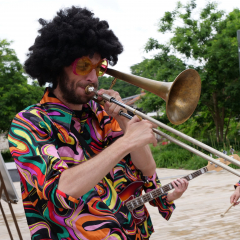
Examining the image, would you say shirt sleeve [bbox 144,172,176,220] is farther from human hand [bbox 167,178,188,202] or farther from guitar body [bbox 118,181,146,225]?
guitar body [bbox 118,181,146,225]

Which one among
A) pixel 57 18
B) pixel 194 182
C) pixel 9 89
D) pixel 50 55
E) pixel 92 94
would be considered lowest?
pixel 194 182

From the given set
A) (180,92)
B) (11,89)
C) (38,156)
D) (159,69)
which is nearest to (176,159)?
(159,69)

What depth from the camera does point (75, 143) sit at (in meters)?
1.84

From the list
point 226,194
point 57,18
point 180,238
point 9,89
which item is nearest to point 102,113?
point 57,18

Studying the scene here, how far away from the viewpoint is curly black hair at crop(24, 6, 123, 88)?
1.88m

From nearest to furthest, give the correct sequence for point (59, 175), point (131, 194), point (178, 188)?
point (59, 175) → point (131, 194) → point (178, 188)

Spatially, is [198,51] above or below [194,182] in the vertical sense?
above

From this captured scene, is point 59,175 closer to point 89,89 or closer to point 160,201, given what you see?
point 89,89

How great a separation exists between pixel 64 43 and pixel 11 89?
1898 centimetres

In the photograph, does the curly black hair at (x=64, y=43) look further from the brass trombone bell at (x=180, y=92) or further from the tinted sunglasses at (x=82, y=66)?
the brass trombone bell at (x=180, y=92)

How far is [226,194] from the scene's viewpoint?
8.05 m

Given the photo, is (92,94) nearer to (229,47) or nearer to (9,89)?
(229,47)

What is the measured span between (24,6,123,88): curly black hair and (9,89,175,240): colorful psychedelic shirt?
0.15 m

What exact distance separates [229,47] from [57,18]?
1309cm
